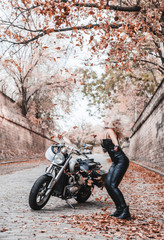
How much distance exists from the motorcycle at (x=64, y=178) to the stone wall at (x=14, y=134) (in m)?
15.2

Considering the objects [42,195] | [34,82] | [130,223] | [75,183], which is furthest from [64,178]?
[34,82]

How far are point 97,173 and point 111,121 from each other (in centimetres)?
154

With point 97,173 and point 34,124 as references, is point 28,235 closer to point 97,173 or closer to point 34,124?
point 97,173

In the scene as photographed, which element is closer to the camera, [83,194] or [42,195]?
[42,195]

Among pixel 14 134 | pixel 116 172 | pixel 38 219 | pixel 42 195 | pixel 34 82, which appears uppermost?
pixel 34 82

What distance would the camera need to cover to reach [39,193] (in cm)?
497

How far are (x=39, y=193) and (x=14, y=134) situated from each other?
767 inches

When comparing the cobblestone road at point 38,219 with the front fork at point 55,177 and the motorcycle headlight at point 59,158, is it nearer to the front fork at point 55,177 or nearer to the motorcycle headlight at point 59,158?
the front fork at point 55,177

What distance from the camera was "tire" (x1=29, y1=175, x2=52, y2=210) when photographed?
4.81 meters

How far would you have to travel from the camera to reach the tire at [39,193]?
15.8 ft

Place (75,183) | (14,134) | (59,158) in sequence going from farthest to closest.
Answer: (14,134) → (75,183) → (59,158)

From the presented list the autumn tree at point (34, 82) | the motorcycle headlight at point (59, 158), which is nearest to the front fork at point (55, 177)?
the motorcycle headlight at point (59, 158)

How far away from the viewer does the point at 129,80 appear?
25.3 metres

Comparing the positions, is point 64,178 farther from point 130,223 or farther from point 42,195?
point 130,223
